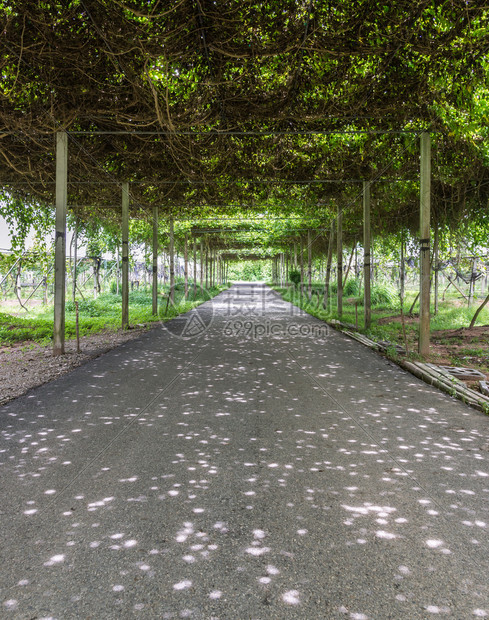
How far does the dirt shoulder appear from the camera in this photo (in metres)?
6.41

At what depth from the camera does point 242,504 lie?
3012mm

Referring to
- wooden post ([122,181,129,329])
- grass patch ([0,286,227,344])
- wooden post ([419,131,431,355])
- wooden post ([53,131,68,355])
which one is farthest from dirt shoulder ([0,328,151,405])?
wooden post ([419,131,431,355])

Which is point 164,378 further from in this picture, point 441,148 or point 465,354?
point 441,148

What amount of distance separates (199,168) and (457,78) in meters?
6.35

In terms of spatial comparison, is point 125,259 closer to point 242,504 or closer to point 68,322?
point 68,322

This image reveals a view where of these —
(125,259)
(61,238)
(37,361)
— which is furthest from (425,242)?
(125,259)

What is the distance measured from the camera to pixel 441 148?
10117 mm

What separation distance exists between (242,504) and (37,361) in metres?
6.44

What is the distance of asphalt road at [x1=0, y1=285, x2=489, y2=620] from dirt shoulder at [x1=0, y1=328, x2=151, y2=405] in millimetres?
551

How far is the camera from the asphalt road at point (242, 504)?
213 cm

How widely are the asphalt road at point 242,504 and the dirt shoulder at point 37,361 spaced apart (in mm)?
551

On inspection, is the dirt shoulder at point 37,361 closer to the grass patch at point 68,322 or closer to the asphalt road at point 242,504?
the asphalt road at point 242,504

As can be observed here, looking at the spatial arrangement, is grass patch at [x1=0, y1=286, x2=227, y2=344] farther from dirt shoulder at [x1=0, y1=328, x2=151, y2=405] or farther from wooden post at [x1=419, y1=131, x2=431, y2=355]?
wooden post at [x1=419, y1=131, x2=431, y2=355]

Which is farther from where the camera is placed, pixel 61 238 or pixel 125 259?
pixel 125 259
